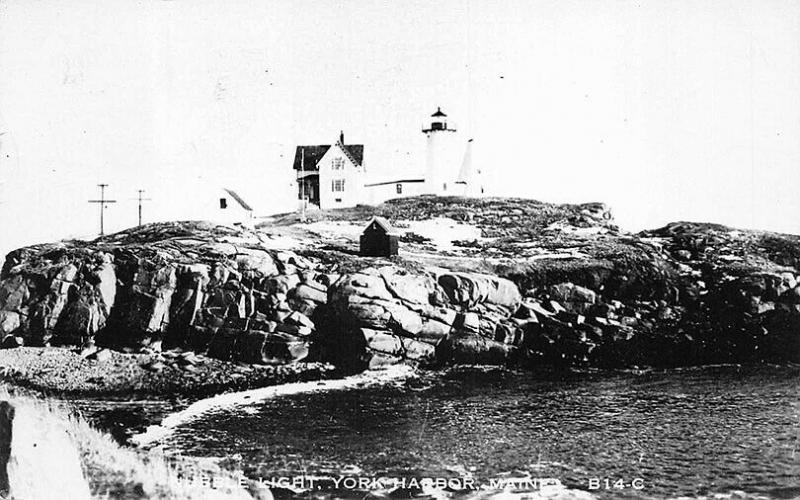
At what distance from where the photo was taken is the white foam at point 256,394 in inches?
574

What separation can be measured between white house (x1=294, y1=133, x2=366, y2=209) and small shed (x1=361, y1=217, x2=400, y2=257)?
335 inches

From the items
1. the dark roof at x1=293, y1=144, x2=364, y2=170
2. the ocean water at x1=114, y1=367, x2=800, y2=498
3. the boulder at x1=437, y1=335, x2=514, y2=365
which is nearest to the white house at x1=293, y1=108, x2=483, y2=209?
the dark roof at x1=293, y1=144, x2=364, y2=170

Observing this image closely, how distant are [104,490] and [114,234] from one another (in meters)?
15.3

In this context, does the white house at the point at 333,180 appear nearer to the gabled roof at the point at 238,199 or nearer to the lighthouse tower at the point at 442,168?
the lighthouse tower at the point at 442,168

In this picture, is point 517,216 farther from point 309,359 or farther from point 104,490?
point 104,490

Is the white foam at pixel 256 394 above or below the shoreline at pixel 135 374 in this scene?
below

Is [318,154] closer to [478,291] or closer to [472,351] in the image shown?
[478,291]

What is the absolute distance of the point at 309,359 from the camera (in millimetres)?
20141

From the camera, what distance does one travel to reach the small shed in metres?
24.2

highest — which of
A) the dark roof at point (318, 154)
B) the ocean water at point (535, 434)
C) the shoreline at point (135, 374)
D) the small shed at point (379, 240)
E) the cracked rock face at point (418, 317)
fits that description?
the dark roof at point (318, 154)

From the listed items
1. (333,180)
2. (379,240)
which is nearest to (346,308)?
(379,240)

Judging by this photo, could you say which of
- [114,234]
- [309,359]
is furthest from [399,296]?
[114,234]

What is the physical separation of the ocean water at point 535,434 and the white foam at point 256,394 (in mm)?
360

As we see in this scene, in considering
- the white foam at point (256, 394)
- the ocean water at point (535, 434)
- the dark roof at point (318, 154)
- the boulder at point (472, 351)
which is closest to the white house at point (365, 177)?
the dark roof at point (318, 154)
